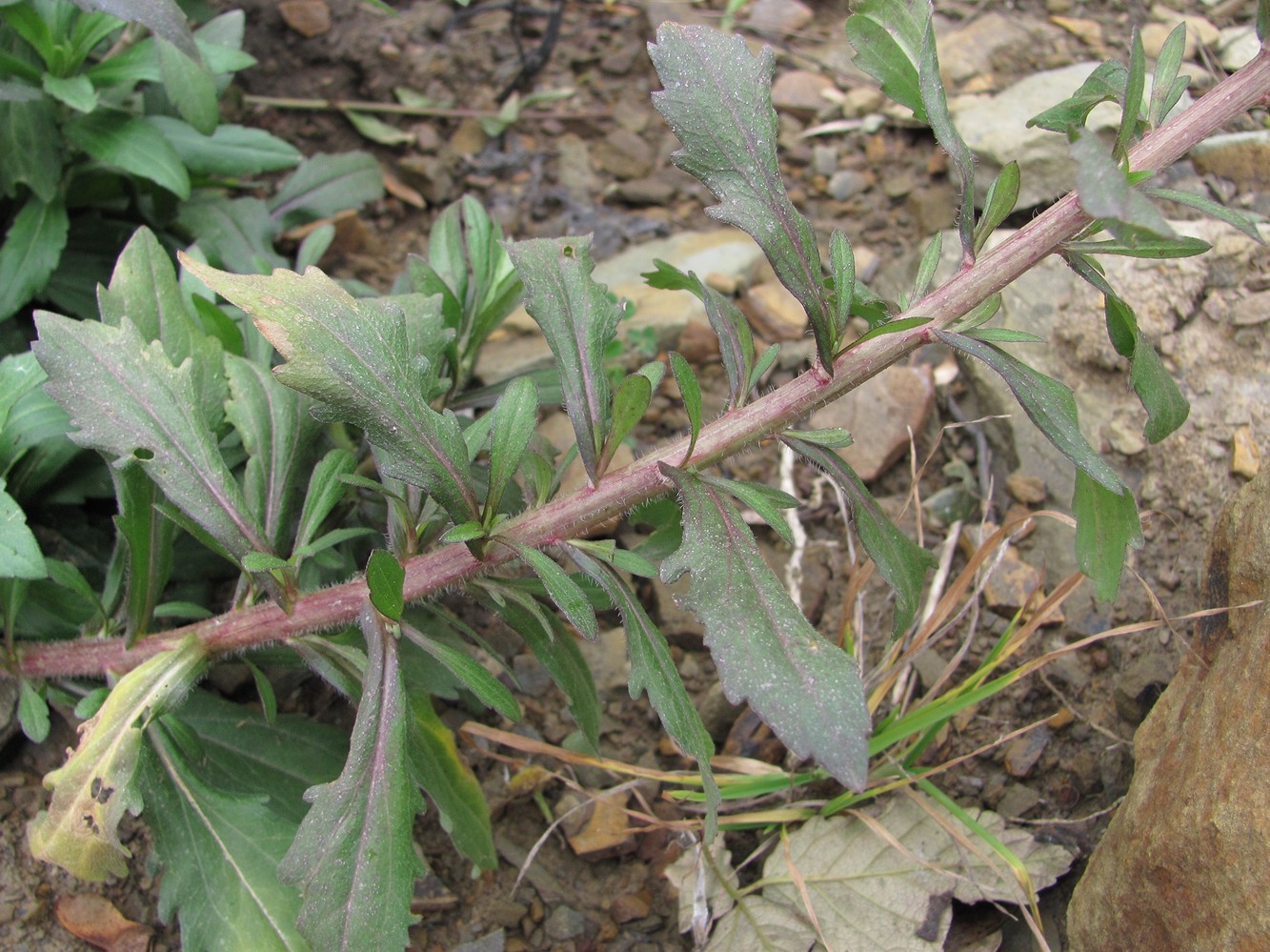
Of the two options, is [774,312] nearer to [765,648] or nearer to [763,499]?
[763,499]

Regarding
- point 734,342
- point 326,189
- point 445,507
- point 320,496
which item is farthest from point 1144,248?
point 326,189

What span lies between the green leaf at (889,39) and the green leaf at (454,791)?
1434mm

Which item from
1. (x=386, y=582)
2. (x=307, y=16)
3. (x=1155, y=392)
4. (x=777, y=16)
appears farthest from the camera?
(x=777, y=16)

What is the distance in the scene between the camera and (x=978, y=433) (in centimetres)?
280

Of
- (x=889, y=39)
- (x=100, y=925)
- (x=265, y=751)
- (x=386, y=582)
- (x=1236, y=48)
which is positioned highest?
→ (x=889, y=39)

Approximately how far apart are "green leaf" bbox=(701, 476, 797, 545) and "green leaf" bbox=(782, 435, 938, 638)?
9 cm

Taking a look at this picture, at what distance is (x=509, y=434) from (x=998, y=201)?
909 millimetres

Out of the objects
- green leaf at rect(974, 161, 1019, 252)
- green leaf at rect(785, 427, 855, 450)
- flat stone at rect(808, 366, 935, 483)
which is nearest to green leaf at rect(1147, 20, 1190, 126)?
green leaf at rect(974, 161, 1019, 252)

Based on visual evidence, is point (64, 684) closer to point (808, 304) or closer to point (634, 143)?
point (808, 304)

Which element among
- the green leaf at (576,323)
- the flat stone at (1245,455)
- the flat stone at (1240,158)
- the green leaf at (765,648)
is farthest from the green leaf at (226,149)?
the flat stone at (1240,158)

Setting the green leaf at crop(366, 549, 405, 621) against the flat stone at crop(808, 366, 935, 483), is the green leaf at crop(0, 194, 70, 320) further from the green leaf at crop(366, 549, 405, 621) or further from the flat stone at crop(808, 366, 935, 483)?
the flat stone at crop(808, 366, 935, 483)

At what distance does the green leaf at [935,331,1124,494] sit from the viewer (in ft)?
5.35

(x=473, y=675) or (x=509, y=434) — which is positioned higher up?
(x=509, y=434)

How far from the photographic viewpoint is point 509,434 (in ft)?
5.97
